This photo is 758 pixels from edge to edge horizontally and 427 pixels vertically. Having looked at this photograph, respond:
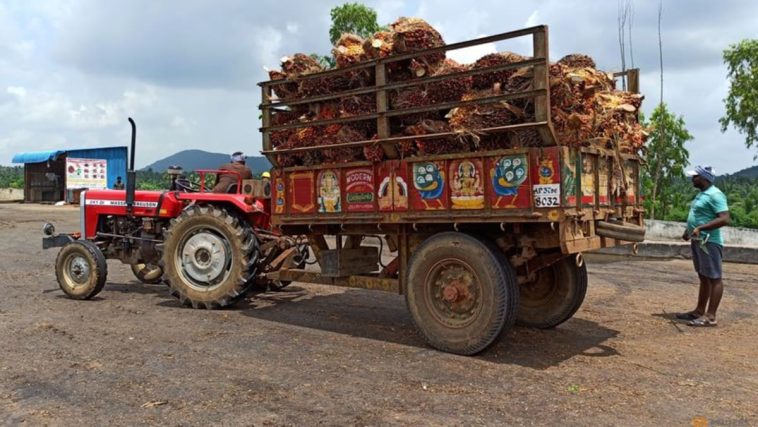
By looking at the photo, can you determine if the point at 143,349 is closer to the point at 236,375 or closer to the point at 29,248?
the point at 236,375

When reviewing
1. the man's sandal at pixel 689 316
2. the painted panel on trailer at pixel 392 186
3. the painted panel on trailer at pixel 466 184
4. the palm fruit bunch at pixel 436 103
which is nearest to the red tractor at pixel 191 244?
the palm fruit bunch at pixel 436 103

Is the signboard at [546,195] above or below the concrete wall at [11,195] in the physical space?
below

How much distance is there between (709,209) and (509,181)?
3.19 metres

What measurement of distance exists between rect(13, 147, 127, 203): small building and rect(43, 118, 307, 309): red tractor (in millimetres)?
23879

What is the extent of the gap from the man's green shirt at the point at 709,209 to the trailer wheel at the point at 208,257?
5207mm

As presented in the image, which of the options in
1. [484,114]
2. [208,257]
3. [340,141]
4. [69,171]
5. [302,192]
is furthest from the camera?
[69,171]

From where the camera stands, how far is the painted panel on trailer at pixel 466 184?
5348 mm

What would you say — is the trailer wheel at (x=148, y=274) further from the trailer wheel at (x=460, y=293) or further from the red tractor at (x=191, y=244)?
the trailer wheel at (x=460, y=293)

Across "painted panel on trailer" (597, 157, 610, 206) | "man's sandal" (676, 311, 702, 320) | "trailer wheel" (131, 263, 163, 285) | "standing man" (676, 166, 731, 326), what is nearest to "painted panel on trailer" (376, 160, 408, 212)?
"painted panel on trailer" (597, 157, 610, 206)

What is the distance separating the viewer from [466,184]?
5.42 meters

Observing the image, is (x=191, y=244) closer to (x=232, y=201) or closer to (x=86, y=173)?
(x=232, y=201)

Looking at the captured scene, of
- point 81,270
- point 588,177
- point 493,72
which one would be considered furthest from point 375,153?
point 81,270

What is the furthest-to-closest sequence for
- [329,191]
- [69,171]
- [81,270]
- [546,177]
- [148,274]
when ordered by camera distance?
1. [69,171]
2. [148,274]
3. [81,270]
4. [329,191]
5. [546,177]

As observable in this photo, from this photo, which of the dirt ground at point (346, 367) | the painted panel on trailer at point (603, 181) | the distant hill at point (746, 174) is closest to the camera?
the dirt ground at point (346, 367)
